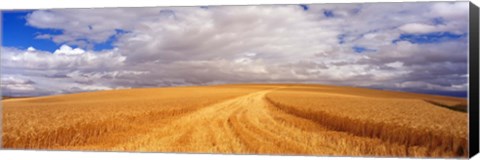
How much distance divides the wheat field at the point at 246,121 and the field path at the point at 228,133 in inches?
0.6

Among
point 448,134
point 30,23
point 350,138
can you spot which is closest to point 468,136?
point 448,134

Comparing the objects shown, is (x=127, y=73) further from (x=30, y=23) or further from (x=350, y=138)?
(x=350, y=138)

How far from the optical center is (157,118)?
470 inches

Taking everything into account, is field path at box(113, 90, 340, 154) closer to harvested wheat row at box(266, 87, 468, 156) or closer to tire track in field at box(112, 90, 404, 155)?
tire track in field at box(112, 90, 404, 155)

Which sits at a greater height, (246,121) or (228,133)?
(246,121)

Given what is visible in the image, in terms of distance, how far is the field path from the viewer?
36.9 ft

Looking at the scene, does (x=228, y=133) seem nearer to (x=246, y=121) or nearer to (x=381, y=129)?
(x=246, y=121)

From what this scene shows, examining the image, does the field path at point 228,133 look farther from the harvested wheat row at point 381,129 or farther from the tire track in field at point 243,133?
the harvested wheat row at point 381,129

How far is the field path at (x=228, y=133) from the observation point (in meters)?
11.3

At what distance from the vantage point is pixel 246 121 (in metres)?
11.7

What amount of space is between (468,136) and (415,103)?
877 mm

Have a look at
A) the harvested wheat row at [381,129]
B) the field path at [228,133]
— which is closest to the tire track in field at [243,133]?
the field path at [228,133]

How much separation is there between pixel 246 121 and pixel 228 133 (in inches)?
14.0

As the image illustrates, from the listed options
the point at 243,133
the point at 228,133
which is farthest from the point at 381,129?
the point at 228,133
